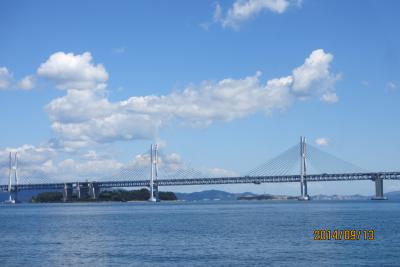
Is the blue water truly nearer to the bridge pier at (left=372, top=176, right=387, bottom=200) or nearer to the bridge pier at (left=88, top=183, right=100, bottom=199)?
the bridge pier at (left=372, top=176, right=387, bottom=200)

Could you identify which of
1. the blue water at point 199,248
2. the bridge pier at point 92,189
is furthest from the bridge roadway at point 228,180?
the blue water at point 199,248

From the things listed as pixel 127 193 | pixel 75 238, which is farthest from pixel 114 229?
pixel 127 193

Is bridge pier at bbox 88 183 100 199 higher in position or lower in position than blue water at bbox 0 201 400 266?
higher

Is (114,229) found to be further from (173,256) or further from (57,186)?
(57,186)

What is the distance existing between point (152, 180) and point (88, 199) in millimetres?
27110

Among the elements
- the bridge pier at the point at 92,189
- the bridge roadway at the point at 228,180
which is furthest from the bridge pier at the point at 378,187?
the bridge pier at the point at 92,189

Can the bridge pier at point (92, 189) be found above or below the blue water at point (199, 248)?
above

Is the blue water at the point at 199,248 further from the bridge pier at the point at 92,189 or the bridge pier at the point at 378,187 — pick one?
the bridge pier at the point at 92,189

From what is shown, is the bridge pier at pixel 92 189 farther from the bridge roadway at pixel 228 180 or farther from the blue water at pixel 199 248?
the blue water at pixel 199 248

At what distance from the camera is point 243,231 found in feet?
158

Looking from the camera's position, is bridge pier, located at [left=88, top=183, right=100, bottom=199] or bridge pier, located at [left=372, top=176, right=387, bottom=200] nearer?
bridge pier, located at [left=372, top=176, right=387, bottom=200]

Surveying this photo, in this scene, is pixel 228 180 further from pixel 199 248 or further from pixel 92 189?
pixel 199 248

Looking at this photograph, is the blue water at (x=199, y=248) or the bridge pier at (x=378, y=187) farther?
the bridge pier at (x=378, y=187)

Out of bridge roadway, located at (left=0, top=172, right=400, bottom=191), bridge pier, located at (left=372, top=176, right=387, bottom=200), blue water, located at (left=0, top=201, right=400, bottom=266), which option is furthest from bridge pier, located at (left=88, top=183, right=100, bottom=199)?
blue water, located at (left=0, top=201, right=400, bottom=266)
